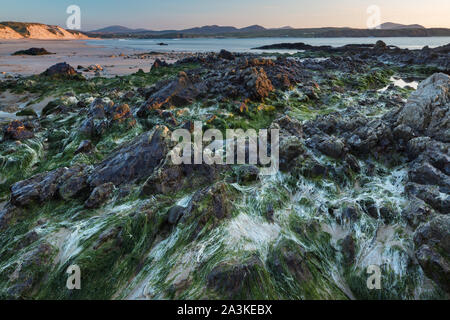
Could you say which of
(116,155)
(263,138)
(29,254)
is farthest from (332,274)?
(116,155)

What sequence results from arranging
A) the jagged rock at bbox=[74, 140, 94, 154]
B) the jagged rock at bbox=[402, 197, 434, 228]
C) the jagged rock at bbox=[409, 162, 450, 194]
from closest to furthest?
1. the jagged rock at bbox=[402, 197, 434, 228]
2. the jagged rock at bbox=[409, 162, 450, 194]
3. the jagged rock at bbox=[74, 140, 94, 154]

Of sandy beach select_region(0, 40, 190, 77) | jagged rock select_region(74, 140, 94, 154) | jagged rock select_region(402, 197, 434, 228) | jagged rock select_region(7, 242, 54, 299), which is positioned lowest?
jagged rock select_region(7, 242, 54, 299)

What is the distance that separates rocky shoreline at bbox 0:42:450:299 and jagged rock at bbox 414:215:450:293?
0.01 meters

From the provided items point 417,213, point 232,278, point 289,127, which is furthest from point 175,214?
point 289,127

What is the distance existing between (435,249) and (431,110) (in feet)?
15.2

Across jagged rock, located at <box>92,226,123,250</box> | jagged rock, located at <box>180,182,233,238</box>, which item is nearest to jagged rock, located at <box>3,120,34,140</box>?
jagged rock, located at <box>92,226,123,250</box>

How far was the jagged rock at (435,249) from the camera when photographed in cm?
280

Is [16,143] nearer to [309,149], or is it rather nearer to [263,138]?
[263,138]

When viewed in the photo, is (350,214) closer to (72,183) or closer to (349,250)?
(349,250)

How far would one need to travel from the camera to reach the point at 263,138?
6133 mm

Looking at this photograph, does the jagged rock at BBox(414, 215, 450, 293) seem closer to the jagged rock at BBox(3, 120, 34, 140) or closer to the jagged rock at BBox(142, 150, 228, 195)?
the jagged rock at BBox(142, 150, 228, 195)

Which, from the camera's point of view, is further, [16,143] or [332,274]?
[16,143]

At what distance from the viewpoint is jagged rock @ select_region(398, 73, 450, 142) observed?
576cm
